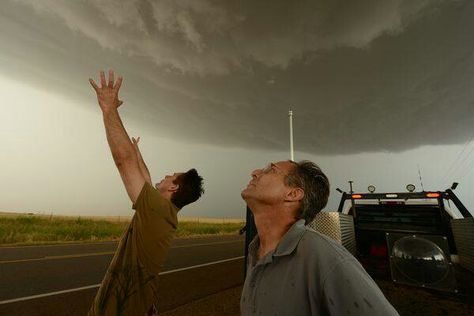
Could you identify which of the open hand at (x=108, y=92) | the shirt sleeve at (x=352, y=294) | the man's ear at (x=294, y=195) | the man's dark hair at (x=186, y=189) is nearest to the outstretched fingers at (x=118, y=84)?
the open hand at (x=108, y=92)

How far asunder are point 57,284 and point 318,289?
7442mm

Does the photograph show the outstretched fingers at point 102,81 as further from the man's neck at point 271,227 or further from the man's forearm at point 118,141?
the man's neck at point 271,227

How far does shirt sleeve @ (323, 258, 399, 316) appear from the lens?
0.94 meters

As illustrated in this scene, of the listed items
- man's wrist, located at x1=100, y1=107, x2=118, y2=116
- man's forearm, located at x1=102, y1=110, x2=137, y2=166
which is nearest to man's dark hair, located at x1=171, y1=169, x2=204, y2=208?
man's forearm, located at x1=102, y1=110, x2=137, y2=166

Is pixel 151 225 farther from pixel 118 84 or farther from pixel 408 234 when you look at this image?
pixel 408 234

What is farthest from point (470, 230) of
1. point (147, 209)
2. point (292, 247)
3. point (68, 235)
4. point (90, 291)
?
point (68, 235)

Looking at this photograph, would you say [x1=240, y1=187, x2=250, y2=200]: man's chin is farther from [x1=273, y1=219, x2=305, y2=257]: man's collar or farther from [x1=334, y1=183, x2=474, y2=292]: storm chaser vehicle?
[x1=334, y1=183, x2=474, y2=292]: storm chaser vehicle

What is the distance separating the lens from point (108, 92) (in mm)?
2539

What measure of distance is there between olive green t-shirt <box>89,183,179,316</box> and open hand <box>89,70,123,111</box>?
36.6 inches

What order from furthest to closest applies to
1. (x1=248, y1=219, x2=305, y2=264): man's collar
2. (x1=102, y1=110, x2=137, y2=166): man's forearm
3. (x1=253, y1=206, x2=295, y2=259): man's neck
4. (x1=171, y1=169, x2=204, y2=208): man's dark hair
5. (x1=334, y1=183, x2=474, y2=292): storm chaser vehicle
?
(x1=334, y1=183, x2=474, y2=292): storm chaser vehicle, (x1=171, y1=169, x2=204, y2=208): man's dark hair, (x1=102, y1=110, x2=137, y2=166): man's forearm, (x1=253, y1=206, x2=295, y2=259): man's neck, (x1=248, y1=219, x2=305, y2=264): man's collar

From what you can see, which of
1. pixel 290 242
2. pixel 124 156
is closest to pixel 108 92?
A: pixel 124 156

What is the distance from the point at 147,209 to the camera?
6.89 feet

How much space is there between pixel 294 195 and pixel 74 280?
23.7 feet

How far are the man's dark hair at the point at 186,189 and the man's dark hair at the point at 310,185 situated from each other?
Answer: 1.17 metres
